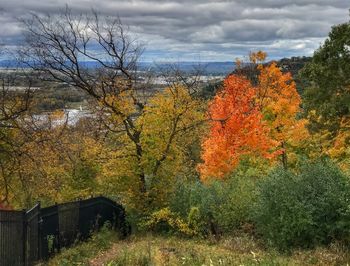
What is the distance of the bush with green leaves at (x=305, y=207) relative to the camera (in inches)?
586

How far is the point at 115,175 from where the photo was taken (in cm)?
2117

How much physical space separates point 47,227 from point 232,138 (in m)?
17.0

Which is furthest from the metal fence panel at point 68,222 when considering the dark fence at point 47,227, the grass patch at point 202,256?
the grass patch at point 202,256

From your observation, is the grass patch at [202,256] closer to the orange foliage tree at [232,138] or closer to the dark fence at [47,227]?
the dark fence at [47,227]

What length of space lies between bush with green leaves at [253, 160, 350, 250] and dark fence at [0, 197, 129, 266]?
662cm

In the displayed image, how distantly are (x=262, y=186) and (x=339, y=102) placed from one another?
375 inches

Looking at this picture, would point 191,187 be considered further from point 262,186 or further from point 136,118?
point 262,186

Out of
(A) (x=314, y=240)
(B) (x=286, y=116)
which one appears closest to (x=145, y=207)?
(A) (x=314, y=240)

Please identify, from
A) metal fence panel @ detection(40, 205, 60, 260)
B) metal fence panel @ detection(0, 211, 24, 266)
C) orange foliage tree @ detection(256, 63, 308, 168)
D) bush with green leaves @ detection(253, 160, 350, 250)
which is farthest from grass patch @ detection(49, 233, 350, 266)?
orange foliage tree @ detection(256, 63, 308, 168)

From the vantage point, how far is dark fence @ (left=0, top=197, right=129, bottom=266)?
11.6 m

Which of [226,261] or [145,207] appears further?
[145,207]

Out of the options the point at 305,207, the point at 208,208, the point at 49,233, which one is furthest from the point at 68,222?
the point at 305,207

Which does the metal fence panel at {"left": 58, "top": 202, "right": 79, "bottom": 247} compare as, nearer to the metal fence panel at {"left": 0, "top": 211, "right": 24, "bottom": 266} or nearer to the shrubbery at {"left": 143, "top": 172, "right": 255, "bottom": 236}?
the metal fence panel at {"left": 0, "top": 211, "right": 24, "bottom": 266}

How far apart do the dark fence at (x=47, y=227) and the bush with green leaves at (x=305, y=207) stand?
6618 millimetres
